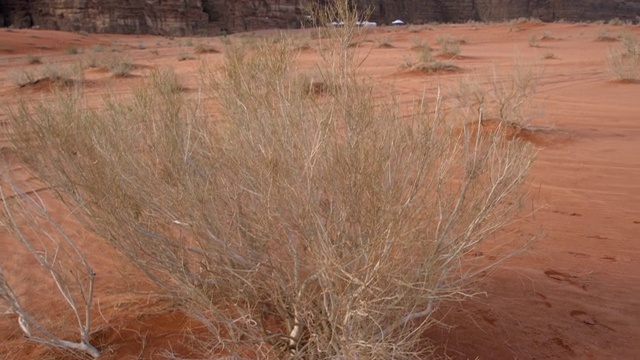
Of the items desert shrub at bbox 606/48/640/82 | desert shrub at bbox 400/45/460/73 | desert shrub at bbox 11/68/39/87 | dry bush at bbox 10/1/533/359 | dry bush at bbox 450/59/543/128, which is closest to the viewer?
dry bush at bbox 10/1/533/359

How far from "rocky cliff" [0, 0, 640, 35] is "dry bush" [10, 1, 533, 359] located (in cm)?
3307

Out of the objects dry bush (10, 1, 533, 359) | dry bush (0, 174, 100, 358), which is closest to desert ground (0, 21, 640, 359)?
dry bush (0, 174, 100, 358)

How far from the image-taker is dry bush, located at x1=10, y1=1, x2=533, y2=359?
107 inches

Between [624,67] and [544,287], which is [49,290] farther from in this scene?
[624,67]

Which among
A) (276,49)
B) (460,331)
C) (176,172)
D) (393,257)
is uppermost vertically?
(276,49)

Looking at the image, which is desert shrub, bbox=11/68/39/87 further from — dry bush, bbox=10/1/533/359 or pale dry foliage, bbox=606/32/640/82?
pale dry foliage, bbox=606/32/640/82

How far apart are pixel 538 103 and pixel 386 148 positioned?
374 inches

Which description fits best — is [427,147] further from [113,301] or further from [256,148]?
[113,301]

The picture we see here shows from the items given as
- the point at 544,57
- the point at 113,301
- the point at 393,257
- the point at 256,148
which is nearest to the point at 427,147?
the point at 393,257

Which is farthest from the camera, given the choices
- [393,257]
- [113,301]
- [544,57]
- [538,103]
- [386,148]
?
[544,57]

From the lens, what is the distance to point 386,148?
2957 millimetres

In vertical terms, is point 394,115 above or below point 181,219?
above

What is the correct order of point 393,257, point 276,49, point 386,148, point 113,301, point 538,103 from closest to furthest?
point 393,257 → point 386,148 → point 276,49 → point 113,301 → point 538,103

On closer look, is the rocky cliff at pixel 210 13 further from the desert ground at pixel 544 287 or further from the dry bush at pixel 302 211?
the dry bush at pixel 302 211
